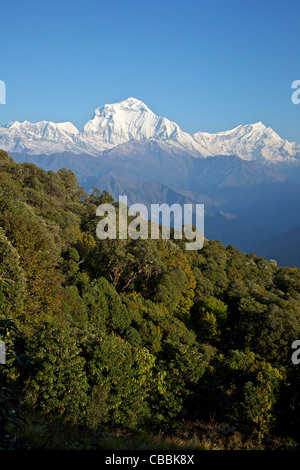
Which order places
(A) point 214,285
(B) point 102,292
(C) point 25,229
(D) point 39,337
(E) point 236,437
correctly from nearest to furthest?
(D) point 39,337
(E) point 236,437
(C) point 25,229
(B) point 102,292
(A) point 214,285

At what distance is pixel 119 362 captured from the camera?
17359 millimetres

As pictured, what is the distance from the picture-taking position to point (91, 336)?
18.9 m

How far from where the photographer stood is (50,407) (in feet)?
46.4

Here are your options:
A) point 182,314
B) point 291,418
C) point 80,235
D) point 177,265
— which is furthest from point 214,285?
point 291,418

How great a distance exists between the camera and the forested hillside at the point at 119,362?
1394 cm

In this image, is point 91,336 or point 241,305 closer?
point 91,336

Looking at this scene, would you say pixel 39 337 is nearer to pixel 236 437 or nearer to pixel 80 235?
pixel 236 437

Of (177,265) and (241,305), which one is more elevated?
(177,265)

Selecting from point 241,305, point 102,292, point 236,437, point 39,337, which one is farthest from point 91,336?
point 241,305

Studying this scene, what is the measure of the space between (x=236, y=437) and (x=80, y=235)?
35913mm

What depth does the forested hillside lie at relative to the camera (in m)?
13.9
